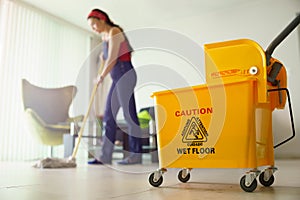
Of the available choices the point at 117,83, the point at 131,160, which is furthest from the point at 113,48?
the point at 131,160

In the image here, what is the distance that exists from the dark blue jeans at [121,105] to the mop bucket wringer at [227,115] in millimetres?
1346

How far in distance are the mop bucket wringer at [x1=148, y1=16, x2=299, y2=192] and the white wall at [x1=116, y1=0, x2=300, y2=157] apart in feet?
6.72

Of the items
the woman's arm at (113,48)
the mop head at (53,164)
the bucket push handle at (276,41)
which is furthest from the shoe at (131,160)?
the bucket push handle at (276,41)

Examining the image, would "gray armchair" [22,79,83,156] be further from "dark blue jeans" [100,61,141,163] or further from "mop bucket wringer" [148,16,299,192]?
"mop bucket wringer" [148,16,299,192]

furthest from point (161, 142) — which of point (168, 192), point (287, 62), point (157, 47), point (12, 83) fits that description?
point (157, 47)

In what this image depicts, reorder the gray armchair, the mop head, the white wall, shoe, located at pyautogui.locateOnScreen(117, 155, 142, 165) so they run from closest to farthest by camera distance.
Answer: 1. the mop head
2. shoe, located at pyautogui.locateOnScreen(117, 155, 142, 165)
3. the gray armchair
4. the white wall

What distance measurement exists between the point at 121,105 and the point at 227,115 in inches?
61.8

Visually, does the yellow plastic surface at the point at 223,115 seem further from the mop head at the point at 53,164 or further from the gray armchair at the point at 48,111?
the gray armchair at the point at 48,111

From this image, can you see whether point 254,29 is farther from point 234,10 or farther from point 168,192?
point 168,192

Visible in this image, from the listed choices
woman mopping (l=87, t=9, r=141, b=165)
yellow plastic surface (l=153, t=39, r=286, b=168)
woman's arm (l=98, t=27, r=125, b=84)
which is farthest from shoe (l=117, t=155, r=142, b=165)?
yellow plastic surface (l=153, t=39, r=286, b=168)

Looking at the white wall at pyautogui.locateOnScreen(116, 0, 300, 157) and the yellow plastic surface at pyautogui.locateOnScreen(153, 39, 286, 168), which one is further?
the white wall at pyautogui.locateOnScreen(116, 0, 300, 157)

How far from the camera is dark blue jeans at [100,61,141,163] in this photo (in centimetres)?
238

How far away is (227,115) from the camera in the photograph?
Answer: 93cm

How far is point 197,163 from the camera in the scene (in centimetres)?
98
